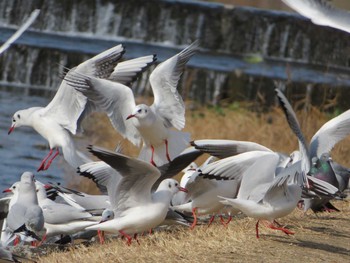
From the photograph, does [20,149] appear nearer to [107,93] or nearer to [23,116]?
[23,116]

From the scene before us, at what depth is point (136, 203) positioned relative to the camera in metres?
7.47

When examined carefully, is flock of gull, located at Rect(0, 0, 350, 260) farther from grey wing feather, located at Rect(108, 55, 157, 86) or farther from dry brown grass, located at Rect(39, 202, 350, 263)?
dry brown grass, located at Rect(39, 202, 350, 263)

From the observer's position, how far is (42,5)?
23766mm

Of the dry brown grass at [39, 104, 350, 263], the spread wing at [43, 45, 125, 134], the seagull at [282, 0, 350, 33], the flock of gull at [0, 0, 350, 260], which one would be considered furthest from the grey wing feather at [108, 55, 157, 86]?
the dry brown grass at [39, 104, 350, 263]

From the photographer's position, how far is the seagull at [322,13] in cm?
1070

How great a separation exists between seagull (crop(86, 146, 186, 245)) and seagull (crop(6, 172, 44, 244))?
50 cm

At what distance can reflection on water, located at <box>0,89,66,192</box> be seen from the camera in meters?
13.2

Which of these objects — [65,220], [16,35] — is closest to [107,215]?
[65,220]

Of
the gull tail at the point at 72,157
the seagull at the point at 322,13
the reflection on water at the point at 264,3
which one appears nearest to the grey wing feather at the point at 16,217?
the gull tail at the point at 72,157

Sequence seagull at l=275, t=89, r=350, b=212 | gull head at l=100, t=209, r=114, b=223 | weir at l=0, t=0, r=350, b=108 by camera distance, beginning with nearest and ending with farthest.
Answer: seagull at l=275, t=89, r=350, b=212 → gull head at l=100, t=209, r=114, b=223 → weir at l=0, t=0, r=350, b=108

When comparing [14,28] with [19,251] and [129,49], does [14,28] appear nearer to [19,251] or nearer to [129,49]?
[129,49]

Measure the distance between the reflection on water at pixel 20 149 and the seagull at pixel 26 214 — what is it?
400 centimetres

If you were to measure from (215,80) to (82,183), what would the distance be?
25.4 feet

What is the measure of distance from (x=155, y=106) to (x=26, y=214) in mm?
2325
